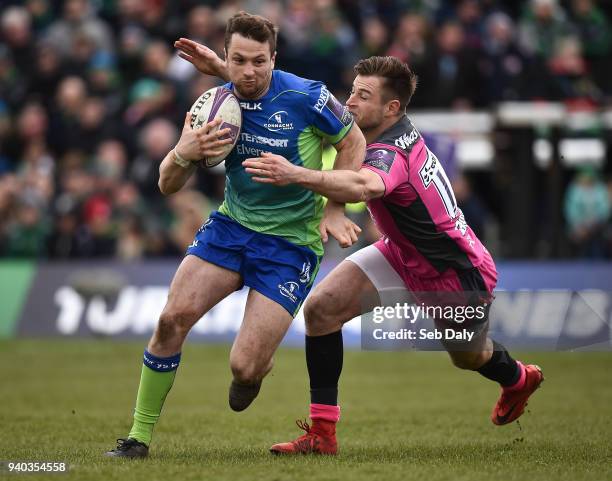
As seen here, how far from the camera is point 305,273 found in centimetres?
754

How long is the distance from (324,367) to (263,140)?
1539 millimetres

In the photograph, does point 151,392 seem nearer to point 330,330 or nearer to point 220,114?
point 330,330

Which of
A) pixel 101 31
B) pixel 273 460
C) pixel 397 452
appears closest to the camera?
pixel 273 460

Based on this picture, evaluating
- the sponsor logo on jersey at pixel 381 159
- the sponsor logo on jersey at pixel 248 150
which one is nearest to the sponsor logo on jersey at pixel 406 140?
the sponsor logo on jersey at pixel 381 159

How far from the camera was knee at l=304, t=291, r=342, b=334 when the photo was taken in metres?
7.72

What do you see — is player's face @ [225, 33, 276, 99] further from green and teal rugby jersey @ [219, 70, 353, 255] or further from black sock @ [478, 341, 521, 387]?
black sock @ [478, 341, 521, 387]

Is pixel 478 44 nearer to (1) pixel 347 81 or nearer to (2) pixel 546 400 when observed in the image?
(1) pixel 347 81

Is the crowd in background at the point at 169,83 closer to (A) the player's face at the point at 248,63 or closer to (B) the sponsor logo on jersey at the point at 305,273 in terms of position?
(B) the sponsor logo on jersey at the point at 305,273

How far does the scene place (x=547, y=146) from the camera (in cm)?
1561

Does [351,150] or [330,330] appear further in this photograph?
[330,330]

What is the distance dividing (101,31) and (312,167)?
1233 cm

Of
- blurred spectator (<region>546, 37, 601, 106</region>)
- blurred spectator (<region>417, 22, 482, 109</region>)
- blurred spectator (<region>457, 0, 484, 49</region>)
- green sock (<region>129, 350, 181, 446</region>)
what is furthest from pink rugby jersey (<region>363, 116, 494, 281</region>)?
blurred spectator (<region>457, 0, 484, 49</region>)

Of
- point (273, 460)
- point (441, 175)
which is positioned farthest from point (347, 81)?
point (273, 460)

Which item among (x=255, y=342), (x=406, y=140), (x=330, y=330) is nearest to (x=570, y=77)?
(x=406, y=140)
